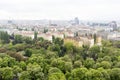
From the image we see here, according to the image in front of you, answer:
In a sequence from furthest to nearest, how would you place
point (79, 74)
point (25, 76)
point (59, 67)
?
point (59, 67) < point (79, 74) < point (25, 76)

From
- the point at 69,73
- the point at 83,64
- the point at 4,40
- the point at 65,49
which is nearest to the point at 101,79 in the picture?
the point at 69,73

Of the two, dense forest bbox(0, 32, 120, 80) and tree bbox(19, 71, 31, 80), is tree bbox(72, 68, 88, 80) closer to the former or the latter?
dense forest bbox(0, 32, 120, 80)

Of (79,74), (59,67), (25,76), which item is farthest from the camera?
(59,67)

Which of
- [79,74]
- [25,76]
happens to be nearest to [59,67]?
[79,74]

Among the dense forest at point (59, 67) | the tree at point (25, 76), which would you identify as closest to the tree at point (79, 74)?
the dense forest at point (59, 67)

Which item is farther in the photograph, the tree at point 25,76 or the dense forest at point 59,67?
the dense forest at point 59,67

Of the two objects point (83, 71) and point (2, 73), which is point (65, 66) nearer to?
point (83, 71)

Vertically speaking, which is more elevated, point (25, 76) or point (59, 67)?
point (25, 76)

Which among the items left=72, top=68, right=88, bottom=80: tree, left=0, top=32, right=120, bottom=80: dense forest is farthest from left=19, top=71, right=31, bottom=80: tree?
left=72, top=68, right=88, bottom=80: tree

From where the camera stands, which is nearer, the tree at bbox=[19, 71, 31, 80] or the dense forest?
the tree at bbox=[19, 71, 31, 80]

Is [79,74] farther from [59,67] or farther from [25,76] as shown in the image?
[25,76]

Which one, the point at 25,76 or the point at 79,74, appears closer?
the point at 25,76

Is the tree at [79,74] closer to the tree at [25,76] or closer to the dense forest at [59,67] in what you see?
the dense forest at [59,67]
